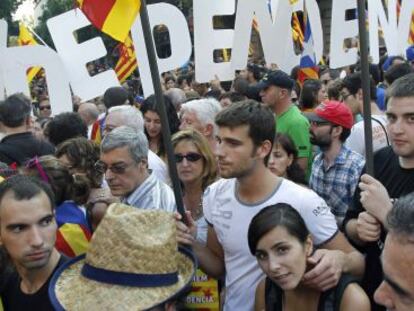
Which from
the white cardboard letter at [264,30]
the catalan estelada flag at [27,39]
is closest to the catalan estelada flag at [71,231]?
the white cardboard letter at [264,30]

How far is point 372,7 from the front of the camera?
8727 mm

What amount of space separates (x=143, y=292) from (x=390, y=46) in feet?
23.9

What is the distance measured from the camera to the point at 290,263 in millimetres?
2680

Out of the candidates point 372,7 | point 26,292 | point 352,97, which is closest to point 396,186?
point 26,292

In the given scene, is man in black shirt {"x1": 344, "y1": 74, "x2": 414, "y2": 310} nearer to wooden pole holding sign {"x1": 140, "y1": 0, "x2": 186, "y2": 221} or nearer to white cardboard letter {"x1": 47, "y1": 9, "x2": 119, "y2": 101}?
wooden pole holding sign {"x1": 140, "y1": 0, "x2": 186, "y2": 221}

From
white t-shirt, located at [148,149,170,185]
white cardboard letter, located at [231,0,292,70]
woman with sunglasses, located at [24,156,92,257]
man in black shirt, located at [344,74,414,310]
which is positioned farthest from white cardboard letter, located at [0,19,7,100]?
man in black shirt, located at [344,74,414,310]

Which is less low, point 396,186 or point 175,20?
point 175,20

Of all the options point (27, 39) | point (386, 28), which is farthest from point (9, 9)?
point (386, 28)

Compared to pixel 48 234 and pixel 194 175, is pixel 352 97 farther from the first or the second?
pixel 48 234

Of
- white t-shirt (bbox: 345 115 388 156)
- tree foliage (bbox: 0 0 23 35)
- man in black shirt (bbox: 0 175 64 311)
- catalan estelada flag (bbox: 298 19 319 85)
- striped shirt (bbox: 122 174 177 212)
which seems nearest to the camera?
man in black shirt (bbox: 0 175 64 311)

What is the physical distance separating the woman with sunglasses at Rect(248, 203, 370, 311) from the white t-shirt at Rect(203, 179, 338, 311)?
222mm

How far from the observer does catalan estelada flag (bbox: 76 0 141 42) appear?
3.33 m

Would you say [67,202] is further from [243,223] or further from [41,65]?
[41,65]

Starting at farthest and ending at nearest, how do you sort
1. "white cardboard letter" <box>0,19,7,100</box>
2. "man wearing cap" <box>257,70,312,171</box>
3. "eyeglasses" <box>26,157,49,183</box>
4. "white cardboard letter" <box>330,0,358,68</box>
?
"white cardboard letter" <box>330,0,358,68</box>
"white cardboard letter" <box>0,19,7,100</box>
"man wearing cap" <box>257,70,312,171</box>
"eyeglasses" <box>26,157,49,183</box>
